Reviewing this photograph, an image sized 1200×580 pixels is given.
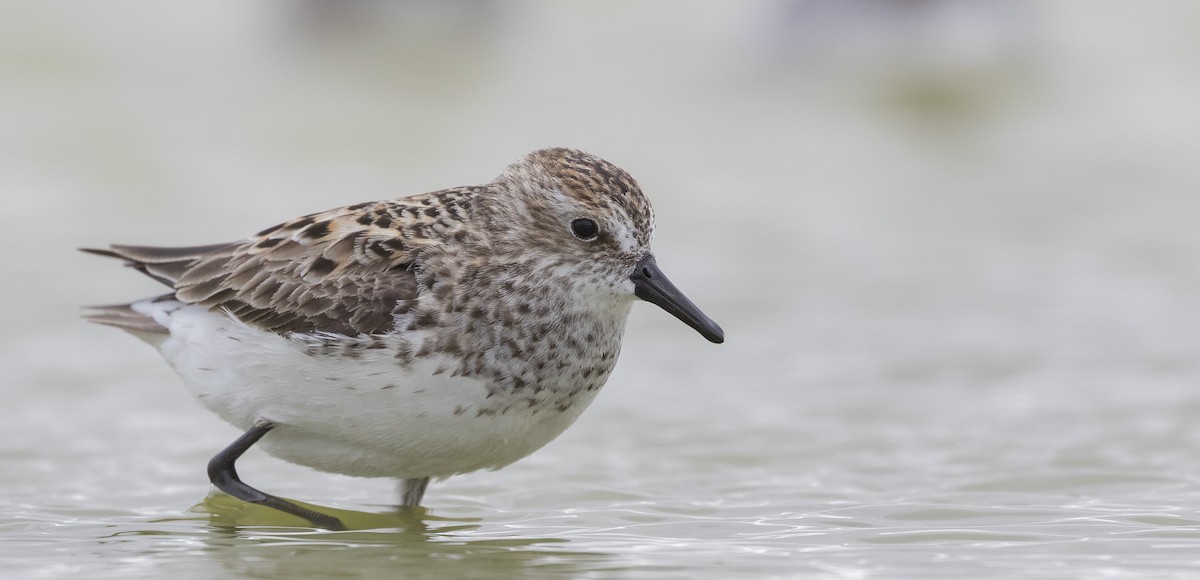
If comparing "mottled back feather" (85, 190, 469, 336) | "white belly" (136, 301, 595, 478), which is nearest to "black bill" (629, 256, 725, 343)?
"white belly" (136, 301, 595, 478)

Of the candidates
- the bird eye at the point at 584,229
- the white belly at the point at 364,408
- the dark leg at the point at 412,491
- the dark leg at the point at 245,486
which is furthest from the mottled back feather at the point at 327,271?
the dark leg at the point at 412,491

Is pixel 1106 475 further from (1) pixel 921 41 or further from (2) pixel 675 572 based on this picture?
(1) pixel 921 41

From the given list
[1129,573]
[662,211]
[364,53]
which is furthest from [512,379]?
[364,53]

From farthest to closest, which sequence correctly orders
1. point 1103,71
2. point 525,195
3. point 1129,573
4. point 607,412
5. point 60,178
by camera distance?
point 1103,71 → point 60,178 → point 607,412 → point 525,195 → point 1129,573

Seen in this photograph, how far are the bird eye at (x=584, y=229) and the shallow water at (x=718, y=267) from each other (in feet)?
3.95

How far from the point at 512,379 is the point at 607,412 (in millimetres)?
2965

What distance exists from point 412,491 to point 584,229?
4.98 feet

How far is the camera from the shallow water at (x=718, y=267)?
6.46m

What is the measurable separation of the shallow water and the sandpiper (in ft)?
1.44

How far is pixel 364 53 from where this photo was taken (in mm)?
18750

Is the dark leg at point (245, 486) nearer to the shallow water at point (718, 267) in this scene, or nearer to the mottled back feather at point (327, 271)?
the shallow water at point (718, 267)

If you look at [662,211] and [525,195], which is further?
[662,211]

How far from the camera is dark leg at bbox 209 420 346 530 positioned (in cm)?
633

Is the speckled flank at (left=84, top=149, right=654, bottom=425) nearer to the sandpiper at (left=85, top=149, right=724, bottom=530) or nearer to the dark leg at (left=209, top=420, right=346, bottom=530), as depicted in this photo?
the sandpiper at (left=85, top=149, right=724, bottom=530)
